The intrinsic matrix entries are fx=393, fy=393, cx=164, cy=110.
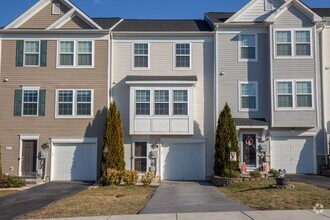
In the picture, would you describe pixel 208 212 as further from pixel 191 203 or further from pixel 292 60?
pixel 292 60

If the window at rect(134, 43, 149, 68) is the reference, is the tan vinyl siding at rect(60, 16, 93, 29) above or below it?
above

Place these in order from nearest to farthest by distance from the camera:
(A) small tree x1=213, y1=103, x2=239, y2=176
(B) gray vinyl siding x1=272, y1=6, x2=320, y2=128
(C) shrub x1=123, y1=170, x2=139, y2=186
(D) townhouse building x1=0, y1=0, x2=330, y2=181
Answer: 1. (C) shrub x1=123, y1=170, x2=139, y2=186
2. (A) small tree x1=213, y1=103, x2=239, y2=176
3. (B) gray vinyl siding x1=272, y1=6, x2=320, y2=128
4. (D) townhouse building x1=0, y1=0, x2=330, y2=181

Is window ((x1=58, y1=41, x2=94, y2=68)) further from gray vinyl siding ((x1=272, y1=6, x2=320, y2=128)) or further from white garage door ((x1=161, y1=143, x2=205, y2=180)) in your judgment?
gray vinyl siding ((x1=272, y1=6, x2=320, y2=128))

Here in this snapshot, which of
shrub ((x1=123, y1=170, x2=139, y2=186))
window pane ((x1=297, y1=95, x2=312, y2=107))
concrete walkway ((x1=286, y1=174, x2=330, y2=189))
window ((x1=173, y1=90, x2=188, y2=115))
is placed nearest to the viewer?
concrete walkway ((x1=286, y1=174, x2=330, y2=189))

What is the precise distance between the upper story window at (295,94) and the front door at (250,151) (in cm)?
226

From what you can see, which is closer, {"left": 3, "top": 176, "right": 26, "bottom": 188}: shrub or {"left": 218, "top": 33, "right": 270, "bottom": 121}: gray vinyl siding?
{"left": 3, "top": 176, "right": 26, "bottom": 188}: shrub

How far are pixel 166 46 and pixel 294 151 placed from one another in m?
9.14

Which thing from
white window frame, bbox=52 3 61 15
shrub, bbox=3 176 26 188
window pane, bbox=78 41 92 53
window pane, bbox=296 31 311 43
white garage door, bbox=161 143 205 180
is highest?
white window frame, bbox=52 3 61 15

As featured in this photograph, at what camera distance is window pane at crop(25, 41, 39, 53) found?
21938 millimetres

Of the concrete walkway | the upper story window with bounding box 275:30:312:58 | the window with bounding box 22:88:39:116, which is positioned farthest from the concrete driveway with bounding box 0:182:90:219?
the upper story window with bounding box 275:30:312:58

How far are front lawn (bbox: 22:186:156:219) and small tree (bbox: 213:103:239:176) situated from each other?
5038 mm

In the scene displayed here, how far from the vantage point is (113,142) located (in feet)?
67.5

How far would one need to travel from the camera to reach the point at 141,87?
21.3m

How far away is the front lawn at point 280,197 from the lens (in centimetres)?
1123
